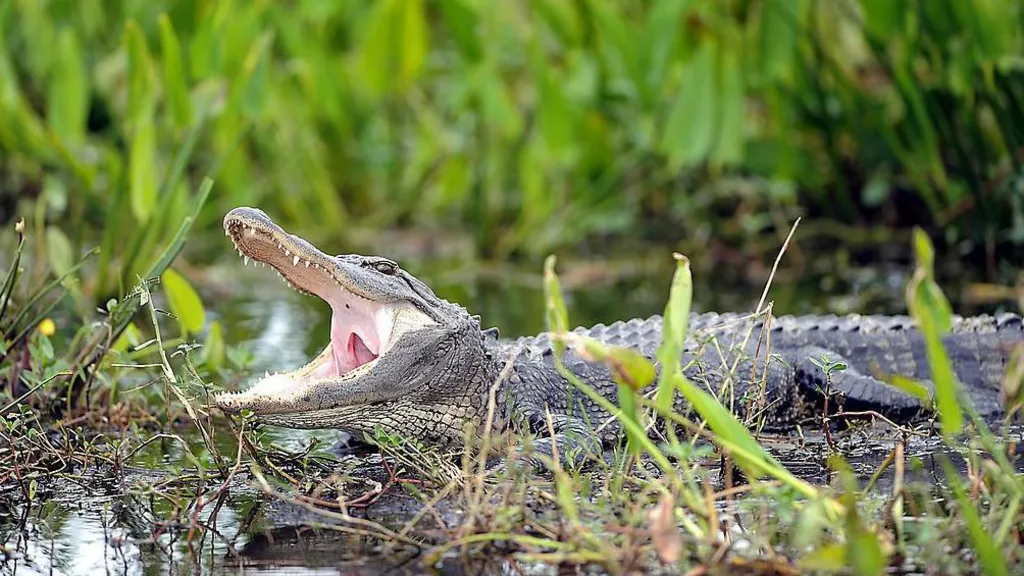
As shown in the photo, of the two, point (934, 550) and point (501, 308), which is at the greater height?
point (501, 308)

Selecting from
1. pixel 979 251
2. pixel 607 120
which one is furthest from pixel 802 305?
A: pixel 607 120

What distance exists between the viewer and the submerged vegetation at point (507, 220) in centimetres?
317

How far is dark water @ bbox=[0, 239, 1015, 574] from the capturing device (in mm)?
3297

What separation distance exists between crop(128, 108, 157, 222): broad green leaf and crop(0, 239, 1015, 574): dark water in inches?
28.4

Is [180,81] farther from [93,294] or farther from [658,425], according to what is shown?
[658,425]

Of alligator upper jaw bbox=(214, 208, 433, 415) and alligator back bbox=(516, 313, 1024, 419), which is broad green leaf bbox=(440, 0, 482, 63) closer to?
alligator back bbox=(516, 313, 1024, 419)

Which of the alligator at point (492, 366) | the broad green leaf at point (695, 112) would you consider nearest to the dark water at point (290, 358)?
the alligator at point (492, 366)

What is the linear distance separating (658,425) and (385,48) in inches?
215

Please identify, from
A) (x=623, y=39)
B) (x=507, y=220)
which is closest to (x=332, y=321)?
(x=623, y=39)

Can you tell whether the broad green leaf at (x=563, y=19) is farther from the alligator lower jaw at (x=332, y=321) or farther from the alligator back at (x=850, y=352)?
the alligator lower jaw at (x=332, y=321)

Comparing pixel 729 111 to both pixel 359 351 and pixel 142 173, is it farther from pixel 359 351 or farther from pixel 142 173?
pixel 359 351

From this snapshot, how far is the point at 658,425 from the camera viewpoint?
15.0 feet

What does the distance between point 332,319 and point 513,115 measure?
489cm

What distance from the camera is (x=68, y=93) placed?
8.01 meters
